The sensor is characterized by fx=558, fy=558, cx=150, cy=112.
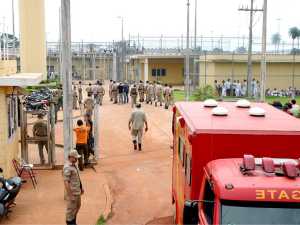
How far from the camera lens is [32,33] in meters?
41.3

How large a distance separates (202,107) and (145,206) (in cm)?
365

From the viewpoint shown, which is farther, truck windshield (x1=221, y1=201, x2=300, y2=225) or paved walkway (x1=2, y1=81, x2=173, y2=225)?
paved walkway (x1=2, y1=81, x2=173, y2=225)

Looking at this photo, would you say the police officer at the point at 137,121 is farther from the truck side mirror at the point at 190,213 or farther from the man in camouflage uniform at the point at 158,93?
the man in camouflage uniform at the point at 158,93

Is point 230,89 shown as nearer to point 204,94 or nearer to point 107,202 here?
point 204,94

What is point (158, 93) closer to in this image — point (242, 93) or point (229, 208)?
point (242, 93)

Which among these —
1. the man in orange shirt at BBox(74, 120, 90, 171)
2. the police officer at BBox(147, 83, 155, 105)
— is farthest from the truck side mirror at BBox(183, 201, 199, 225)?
the police officer at BBox(147, 83, 155, 105)

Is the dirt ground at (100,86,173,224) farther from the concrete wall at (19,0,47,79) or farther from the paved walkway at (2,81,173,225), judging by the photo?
the concrete wall at (19,0,47,79)

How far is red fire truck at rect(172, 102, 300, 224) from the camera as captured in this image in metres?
5.52

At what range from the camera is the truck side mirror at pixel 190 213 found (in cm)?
614

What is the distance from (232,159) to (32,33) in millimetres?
36479

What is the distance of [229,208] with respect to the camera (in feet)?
18.2

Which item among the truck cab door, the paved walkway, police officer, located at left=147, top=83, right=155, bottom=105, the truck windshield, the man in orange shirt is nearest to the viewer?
the truck windshield

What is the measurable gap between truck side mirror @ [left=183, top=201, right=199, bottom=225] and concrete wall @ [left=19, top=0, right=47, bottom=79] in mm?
35749

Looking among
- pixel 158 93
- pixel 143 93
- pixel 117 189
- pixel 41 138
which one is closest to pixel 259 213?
pixel 117 189
